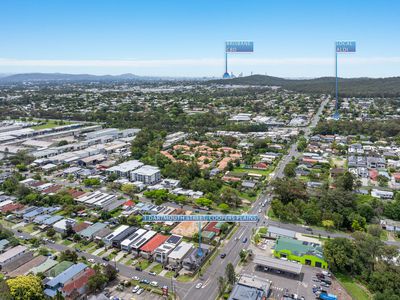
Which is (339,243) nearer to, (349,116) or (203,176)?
(203,176)

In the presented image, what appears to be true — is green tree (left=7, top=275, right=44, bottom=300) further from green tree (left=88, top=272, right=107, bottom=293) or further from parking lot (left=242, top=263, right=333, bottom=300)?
parking lot (left=242, top=263, right=333, bottom=300)

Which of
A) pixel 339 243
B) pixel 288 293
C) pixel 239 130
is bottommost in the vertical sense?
pixel 288 293

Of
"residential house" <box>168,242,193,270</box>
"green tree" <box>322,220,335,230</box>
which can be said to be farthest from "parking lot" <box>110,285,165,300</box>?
"green tree" <box>322,220,335,230</box>

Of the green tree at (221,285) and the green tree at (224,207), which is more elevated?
the green tree at (224,207)

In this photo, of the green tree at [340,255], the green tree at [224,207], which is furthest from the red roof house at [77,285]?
the green tree at [340,255]

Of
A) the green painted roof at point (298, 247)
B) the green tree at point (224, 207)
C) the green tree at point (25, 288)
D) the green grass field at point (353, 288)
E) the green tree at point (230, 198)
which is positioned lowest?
the green grass field at point (353, 288)

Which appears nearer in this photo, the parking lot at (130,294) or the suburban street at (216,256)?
the parking lot at (130,294)

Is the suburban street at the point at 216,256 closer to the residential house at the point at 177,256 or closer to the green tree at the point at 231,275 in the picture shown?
the green tree at the point at 231,275

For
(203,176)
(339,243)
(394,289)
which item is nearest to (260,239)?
(339,243)
